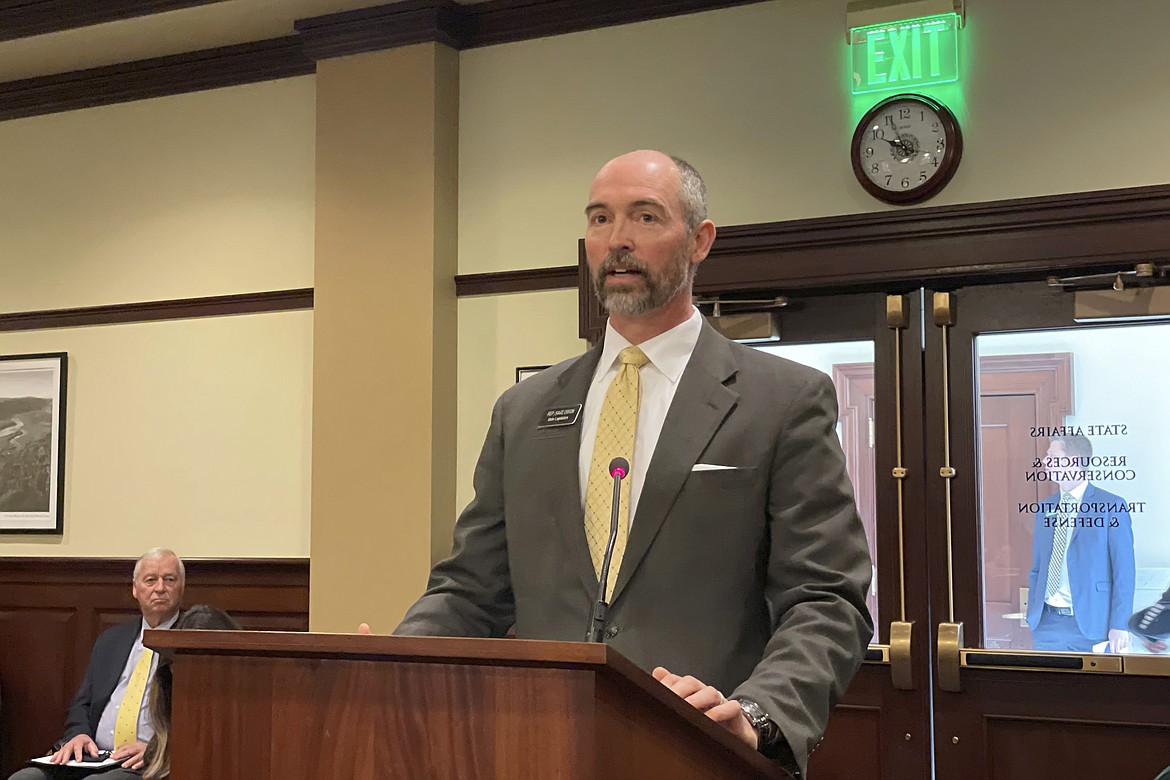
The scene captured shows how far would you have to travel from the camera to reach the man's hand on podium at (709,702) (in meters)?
1.48

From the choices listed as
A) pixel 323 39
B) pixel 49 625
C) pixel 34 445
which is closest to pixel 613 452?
pixel 323 39

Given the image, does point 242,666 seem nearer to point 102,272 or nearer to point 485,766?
point 485,766

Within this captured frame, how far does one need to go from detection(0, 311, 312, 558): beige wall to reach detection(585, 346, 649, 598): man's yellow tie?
3.63 m

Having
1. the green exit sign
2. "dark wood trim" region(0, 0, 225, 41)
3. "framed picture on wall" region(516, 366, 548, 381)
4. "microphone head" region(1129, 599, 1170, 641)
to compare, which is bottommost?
"microphone head" region(1129, 599, 1170, 641)

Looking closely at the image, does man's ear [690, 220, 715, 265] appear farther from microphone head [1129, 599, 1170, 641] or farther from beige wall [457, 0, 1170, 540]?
microphone head [1129, 599, 1170, 641]

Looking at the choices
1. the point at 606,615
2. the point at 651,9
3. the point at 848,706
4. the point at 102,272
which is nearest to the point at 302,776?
the point at 606,615

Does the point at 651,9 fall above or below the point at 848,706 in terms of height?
above

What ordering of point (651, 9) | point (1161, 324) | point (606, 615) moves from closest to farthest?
point (606, 615) < point (1161, 324) < point (651, 9)

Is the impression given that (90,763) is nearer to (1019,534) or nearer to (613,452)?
(1019,534)

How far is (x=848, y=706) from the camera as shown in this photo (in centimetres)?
440

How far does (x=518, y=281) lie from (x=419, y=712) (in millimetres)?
3854

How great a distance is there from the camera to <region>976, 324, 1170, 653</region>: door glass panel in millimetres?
4129

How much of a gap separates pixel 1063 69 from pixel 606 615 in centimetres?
317

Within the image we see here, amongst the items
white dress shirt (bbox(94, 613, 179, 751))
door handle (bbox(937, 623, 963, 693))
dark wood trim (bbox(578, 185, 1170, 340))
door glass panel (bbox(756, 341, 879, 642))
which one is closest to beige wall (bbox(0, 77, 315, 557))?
white dress shirt (bbox(94, 613, 179, 751))
